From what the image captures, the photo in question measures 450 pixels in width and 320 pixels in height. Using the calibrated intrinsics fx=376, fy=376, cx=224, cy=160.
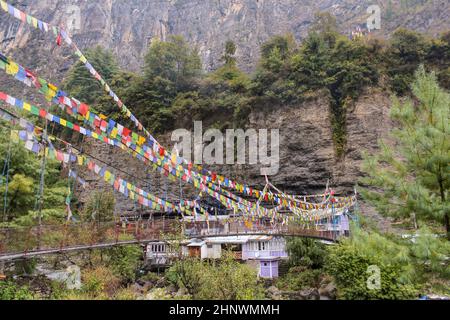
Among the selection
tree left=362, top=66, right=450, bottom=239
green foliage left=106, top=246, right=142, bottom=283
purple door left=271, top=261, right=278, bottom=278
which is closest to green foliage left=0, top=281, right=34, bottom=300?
green foliage left=106, top=246, right=142, bottom=283

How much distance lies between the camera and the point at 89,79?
27672mm

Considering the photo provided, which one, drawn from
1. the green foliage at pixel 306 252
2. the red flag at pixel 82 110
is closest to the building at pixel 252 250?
the green foliage at pixel 306 252

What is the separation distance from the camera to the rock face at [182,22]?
33375 mm

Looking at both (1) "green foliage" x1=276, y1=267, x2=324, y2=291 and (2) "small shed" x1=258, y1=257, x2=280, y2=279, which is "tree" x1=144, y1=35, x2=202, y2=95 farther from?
(1) "green foliage" x1=276, y1=267, x2=324, y2=291

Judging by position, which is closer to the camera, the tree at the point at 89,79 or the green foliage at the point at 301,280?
the green foliage at the point at 301,280

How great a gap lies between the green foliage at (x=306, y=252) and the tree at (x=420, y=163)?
11.0m

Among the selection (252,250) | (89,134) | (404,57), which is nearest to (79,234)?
(89,134)

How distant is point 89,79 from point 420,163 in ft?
85.0

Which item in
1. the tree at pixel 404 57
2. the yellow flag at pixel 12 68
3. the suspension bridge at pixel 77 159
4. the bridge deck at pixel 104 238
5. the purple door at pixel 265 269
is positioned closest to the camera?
the yellow flag at pixel 12 68

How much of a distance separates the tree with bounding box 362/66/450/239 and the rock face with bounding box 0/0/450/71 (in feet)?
84.0

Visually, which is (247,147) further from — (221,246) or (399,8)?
(399,8)

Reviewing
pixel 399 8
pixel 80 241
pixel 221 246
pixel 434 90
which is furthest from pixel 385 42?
pixel 80 241

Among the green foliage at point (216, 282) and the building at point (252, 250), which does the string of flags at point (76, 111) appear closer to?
the green foliage at point (216, 282)

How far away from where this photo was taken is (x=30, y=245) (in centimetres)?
852
